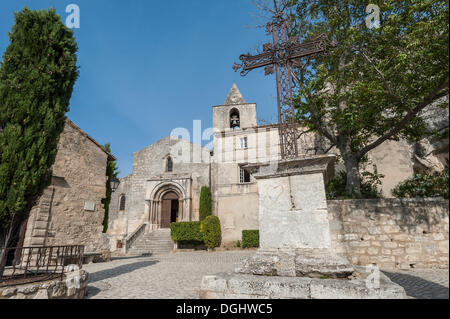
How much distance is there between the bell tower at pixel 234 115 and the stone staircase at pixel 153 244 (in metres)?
9.56

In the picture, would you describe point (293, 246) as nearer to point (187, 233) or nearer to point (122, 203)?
point (187, 233)

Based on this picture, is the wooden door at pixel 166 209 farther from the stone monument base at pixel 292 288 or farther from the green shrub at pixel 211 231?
the stone monument base at pixel 292 288

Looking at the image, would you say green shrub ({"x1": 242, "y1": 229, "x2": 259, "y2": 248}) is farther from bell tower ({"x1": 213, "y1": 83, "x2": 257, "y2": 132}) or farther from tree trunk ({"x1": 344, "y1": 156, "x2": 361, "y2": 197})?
bell tower ({"x1": 213, "y1": 83, "x2": 257, "y2": 132})

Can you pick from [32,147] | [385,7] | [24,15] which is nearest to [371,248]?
[385,7]

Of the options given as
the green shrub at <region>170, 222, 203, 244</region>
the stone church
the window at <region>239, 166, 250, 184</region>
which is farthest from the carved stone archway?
the window at <region>239, 166, 250, 184</region>

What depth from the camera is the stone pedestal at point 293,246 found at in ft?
9.42

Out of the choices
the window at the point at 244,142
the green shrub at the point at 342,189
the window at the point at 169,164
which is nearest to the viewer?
the green shrub at the point at 342,189

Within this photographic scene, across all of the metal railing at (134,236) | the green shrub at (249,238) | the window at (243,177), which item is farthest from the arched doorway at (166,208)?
the green shrub at (249,238)

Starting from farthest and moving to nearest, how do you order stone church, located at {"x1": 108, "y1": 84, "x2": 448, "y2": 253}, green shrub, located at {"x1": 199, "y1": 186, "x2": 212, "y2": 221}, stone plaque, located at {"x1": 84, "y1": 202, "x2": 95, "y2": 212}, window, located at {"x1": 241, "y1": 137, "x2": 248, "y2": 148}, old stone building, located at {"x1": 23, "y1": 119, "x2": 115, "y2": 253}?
window, located at {"x1": 241, "y1": 137, "x2": 248, "y2": 148} → green shrub, located at {"x1": 199, "y1": 186, "x2": 212, "y2": 221} → stone church, located at {"x1": 108, "y1": 84, "x2": 448, "y2": 253} → stone plaque, located at {"x1": 84, "y1": 202, "x2": 95, "y2": 212} → old stone building, located at {"x1": 23, "y1": 119, "x2": 115, "y2": 253}

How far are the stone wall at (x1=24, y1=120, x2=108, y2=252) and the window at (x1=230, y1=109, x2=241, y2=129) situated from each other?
11361 mm

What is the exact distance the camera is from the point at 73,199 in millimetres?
10133

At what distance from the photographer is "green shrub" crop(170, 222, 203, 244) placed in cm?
1622

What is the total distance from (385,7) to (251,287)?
357 inches

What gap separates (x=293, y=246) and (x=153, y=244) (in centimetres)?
1562
